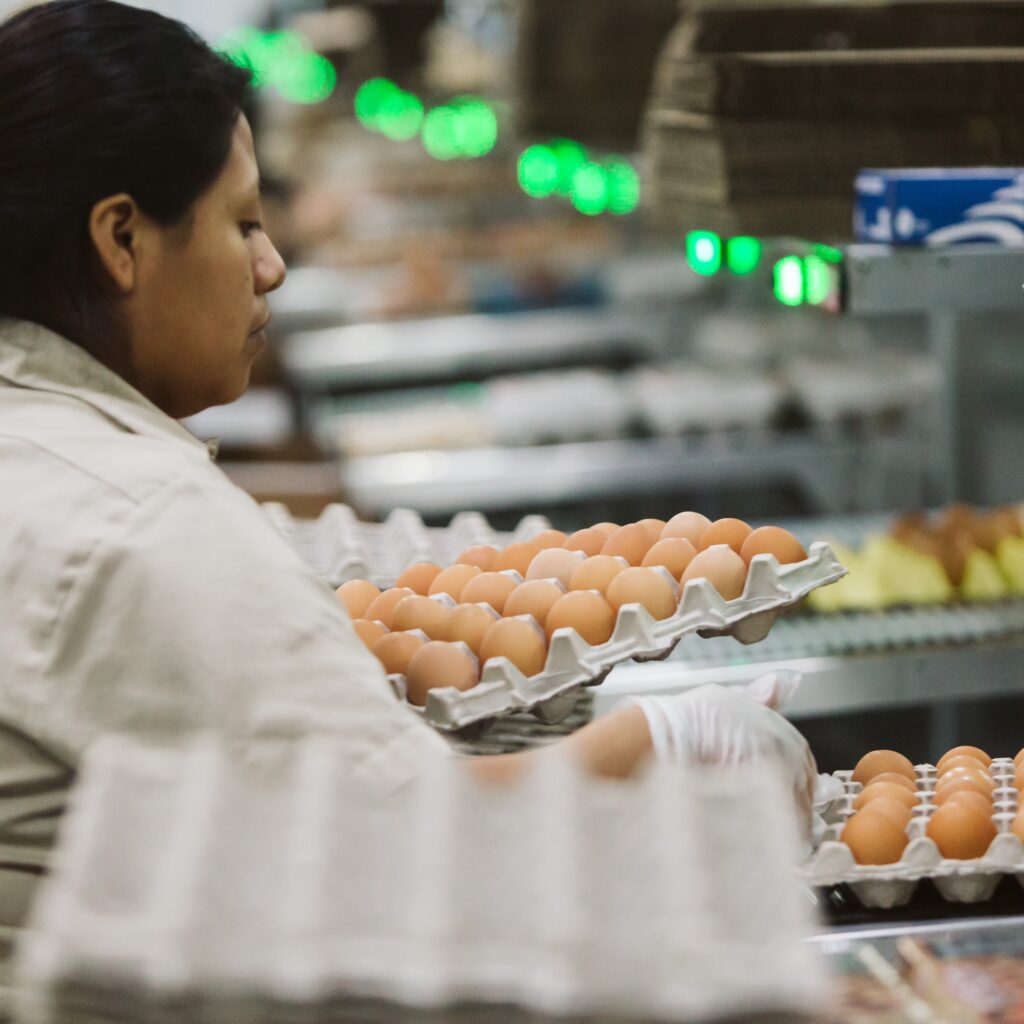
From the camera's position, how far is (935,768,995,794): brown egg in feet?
6.17

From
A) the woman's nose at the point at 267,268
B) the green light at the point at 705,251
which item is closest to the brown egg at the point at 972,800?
the woman's nose at the point at 267,268

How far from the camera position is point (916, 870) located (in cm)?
173

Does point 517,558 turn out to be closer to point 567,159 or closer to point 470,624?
point 470,624

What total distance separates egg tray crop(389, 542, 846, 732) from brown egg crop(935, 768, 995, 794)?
0.93ft

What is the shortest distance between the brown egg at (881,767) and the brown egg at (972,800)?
0.14m

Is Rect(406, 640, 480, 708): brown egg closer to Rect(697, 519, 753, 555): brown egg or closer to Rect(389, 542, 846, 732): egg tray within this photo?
Rect(389, 542, 846, 732): egg tray

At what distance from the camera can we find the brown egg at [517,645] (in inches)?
72.3

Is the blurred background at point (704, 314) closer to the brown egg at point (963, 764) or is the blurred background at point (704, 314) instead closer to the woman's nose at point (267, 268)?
the woman's nose at point (267, 268)

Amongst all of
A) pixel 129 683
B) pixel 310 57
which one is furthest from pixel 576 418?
pixel 310 57

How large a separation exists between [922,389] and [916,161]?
2.30 metres

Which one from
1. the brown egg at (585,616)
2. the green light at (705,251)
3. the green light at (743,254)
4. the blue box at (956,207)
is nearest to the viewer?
the brown egg at (585,616)

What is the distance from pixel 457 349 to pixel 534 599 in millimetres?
4852

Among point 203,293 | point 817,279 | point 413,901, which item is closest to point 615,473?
point 817,279

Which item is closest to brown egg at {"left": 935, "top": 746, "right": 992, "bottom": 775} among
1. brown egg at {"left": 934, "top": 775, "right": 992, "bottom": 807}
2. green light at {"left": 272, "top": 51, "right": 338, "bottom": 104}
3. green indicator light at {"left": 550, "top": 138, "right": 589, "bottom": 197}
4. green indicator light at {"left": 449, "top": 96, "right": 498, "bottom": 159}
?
brown egg at {"left": 934, "top": 775, "right": 992, "bottom": 807}
